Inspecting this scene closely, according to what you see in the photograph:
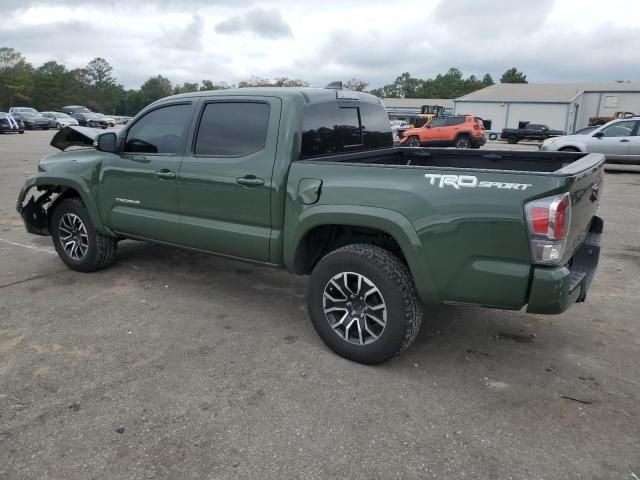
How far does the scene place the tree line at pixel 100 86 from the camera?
73938 mm

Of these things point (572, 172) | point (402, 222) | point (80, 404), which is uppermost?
point (572, 172)

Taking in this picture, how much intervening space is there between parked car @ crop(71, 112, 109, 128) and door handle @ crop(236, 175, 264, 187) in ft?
135

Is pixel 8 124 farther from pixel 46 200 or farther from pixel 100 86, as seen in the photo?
pixel 100 86

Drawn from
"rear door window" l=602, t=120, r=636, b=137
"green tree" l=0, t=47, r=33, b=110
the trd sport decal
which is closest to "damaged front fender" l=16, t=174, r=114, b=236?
the trd sport decal

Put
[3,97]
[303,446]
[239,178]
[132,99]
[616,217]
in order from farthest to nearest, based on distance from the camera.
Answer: [132,99], [3,97], [616,217], [239,178], [303,446]

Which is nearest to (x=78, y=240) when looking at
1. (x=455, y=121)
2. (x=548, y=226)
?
(x=548, y=226)

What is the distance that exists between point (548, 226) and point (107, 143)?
3842mm

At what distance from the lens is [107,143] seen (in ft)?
14.8

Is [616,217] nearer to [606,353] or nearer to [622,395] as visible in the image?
[606,353]

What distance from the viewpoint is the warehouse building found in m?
44.5

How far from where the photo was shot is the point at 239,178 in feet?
12.1

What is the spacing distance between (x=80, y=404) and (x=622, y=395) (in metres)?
3.30

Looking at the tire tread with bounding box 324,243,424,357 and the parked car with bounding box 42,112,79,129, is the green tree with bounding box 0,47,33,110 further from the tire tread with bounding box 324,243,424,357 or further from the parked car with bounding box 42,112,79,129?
the tire tread with bounding box 324,243,424,357

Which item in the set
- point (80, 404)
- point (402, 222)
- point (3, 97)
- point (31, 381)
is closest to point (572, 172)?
point (402, 222)
